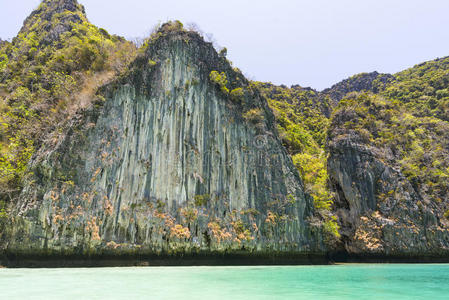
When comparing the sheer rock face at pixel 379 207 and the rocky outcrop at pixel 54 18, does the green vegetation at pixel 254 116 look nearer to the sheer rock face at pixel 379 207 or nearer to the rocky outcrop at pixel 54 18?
the sheer rock face at pixel 379 207

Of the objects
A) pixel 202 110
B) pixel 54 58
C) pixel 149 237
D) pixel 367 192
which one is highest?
pixel 54 58

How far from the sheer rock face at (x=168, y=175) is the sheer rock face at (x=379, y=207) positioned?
5.11 meters

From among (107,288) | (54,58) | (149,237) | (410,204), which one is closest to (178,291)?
(107,288)

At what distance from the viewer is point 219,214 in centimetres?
2033

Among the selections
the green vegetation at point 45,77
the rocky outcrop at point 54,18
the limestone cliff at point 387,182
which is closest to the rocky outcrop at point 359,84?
the limestone cliff at point 387,182

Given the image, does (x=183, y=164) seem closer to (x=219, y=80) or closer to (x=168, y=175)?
(x=168, y=175)

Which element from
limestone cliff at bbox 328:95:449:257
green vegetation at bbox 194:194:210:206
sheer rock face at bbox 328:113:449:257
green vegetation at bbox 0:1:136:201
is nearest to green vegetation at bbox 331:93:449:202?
limestone cliff at bbox 328:95:449:257

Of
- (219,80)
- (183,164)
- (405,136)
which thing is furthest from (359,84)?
Answer: (183,164)

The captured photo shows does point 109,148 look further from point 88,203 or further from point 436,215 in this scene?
point 436,215

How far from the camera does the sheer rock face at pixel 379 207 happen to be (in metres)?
24.4

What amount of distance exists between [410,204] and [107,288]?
83.6 ft

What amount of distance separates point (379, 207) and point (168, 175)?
17.9m

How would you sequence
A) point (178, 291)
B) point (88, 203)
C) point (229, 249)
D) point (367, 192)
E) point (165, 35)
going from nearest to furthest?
point (178, 291)
point (88, 203)
point (229, 249)
point (165, 35)
point (367, 192)

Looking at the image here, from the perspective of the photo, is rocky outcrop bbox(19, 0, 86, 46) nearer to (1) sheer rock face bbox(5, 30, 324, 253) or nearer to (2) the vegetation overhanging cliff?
(2) the vegetation overhanging cliff
